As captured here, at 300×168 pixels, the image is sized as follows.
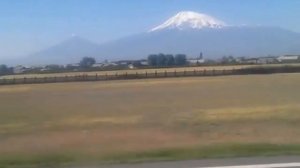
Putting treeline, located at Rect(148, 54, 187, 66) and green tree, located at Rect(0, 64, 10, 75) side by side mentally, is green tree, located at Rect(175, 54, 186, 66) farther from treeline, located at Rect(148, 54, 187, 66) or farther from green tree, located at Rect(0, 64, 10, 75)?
green tree, located at Rect(0, 64, 10, 75)

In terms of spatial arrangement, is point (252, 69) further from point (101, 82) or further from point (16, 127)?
point (16, 127)

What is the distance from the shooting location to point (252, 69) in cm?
6888

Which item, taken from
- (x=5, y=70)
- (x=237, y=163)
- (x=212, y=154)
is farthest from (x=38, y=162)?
(x=5, y=70)

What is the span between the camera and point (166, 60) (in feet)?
346

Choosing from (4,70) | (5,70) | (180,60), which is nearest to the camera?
(4,70)

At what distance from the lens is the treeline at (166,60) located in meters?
104

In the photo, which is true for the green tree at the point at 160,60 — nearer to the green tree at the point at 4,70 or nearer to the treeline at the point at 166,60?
the treeline at the point at 166,60

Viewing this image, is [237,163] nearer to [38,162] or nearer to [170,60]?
[38,162]

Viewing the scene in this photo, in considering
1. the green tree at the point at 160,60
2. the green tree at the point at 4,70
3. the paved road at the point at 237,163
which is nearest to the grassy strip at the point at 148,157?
the paved road at the point at 237,163

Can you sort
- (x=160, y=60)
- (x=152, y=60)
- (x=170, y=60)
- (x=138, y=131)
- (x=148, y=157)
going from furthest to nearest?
(x=152, y=60), (x=160, y=60), (x=170, y=60), (x=138, y=131), (x=148, y=157)

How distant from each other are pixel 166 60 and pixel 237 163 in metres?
98.8

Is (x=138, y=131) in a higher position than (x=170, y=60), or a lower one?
lower

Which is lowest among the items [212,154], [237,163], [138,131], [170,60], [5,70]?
[5,70]

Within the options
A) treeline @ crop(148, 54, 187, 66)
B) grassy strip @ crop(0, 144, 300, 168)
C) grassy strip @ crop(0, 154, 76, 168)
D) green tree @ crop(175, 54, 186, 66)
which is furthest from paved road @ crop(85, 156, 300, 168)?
green tree @ crop(175, 54, 186, 66)
